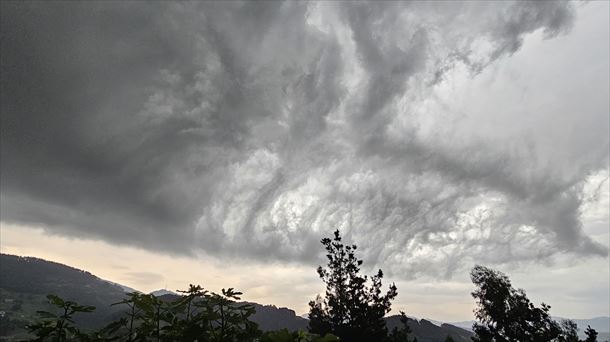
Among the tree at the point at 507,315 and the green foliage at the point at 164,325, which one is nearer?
the green foliage at the point at 164,325

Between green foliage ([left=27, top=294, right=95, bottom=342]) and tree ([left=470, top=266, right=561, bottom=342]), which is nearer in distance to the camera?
green foliage ([left=27, top=294, right=95, bottom=342])

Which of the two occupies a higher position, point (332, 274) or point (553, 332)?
point (332, 274)

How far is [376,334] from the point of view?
38.3 metres

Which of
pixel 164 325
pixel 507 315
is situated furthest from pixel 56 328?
pixel 507 315

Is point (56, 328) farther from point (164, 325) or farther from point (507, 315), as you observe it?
point (507, 315)

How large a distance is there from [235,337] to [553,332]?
70405mm

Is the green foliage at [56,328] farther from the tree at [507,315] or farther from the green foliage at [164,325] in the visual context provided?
the tree at [507,315]

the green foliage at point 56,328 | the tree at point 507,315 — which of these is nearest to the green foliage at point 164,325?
the green foliage at point 56,328

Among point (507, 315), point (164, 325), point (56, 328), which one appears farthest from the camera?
point (507, 315)

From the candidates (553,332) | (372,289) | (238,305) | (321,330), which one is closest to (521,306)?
(553,332)

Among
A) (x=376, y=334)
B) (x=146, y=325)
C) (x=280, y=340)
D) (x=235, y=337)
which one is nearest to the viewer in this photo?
(x=280, y=340)

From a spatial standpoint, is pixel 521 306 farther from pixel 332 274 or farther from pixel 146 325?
pixel 146 325

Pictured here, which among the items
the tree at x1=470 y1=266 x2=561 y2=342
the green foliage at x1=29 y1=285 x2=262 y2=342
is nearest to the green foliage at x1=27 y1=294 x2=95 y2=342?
the green foliage at x1=29 y1=285 x2=262 y2=342

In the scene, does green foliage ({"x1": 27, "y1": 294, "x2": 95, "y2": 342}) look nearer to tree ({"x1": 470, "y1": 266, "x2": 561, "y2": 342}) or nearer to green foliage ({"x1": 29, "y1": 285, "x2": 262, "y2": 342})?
green foliage ({"x1": 29, "y1": 285, "x2": 262, "y2": 342})
